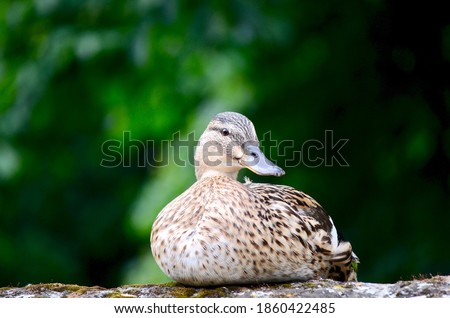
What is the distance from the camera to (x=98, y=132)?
27.0 feet

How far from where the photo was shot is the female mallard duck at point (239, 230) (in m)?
4.05

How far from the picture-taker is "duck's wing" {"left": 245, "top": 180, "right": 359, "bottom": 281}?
4.43m

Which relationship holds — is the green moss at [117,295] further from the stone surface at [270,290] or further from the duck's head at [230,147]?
the duck's head at [230,147]

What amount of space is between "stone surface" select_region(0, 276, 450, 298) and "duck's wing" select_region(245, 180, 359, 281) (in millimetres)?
349

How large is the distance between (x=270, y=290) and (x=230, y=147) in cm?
92

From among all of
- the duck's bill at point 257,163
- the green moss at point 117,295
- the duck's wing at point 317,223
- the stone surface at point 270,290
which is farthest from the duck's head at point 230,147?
the green moss at point 117,295

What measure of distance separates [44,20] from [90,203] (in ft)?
7.63

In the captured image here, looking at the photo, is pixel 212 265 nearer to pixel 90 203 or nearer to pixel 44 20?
pixel 44 20

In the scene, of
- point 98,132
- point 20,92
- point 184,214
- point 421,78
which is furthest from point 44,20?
point 184,214

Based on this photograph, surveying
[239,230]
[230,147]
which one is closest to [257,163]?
[230,147]

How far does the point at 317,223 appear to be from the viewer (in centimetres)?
451

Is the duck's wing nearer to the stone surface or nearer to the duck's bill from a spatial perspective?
the duck's bill
